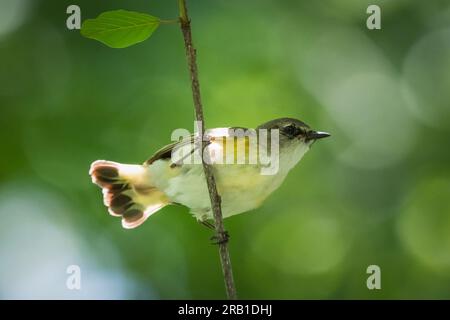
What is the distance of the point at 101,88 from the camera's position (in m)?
5.26

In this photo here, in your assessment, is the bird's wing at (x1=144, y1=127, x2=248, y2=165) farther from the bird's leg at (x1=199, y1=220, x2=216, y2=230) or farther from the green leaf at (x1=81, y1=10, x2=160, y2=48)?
the green leaf at (x1=81, y1=10, x2=160, y2=48)

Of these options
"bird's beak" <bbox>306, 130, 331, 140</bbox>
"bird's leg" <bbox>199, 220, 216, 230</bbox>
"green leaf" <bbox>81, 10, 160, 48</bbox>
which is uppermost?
"bird's beak" <bbox>306, 130, 331, 140</bbox>

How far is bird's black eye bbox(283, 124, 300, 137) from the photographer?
4.26 m

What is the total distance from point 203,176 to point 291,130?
0.77m

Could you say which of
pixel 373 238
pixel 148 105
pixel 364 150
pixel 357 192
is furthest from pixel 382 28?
pixel 148 105

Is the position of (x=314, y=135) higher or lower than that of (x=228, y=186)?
higher

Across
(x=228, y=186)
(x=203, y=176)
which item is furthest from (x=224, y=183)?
(x=203, y=176)

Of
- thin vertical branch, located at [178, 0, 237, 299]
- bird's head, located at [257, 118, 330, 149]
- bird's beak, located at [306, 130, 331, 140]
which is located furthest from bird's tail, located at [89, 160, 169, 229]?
thin vertical branch, located at [178, 0, 237, 299]

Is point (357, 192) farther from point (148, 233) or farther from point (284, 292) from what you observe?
point (148, 233)

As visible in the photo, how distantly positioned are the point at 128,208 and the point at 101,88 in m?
1.25

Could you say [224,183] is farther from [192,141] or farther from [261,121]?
[261,121]

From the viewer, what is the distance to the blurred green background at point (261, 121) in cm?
512

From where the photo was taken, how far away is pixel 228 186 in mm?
3828

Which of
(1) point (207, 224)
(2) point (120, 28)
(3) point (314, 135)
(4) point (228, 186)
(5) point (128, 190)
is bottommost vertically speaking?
(1) point (207, 224)
